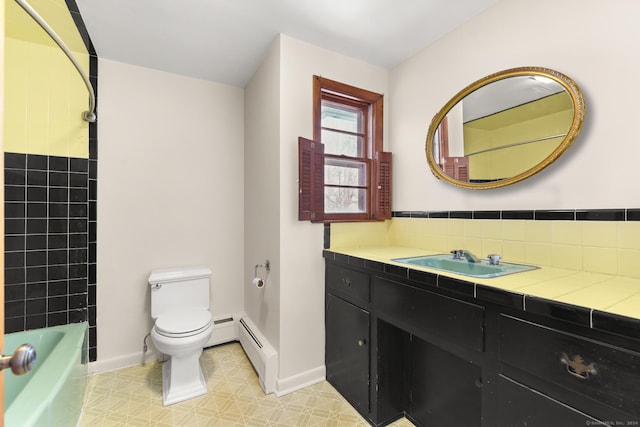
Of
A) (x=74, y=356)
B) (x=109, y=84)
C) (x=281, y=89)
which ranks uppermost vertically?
(x=109, y=84)

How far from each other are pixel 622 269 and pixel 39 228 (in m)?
3.06

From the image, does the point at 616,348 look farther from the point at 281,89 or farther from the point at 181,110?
the point at 181,110

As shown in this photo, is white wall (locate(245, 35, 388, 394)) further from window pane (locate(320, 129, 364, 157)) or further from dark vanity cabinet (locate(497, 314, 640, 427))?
dark vanity cabinet (locate(497, 314, 640, 427))

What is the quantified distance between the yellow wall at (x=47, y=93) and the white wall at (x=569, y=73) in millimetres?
2210

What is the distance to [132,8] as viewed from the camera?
166 cm

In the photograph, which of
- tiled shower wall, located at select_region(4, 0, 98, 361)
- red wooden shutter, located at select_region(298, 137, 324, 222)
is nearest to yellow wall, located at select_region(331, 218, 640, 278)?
red wooden shutter, located at select_region(298, 137, 324, 222)

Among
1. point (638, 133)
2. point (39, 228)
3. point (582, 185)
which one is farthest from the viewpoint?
point (39, 228)

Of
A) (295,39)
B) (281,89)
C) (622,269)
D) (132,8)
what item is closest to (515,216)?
(622,269)

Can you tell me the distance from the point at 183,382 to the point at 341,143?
6.34ft

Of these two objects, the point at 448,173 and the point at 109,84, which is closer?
the point at 448,173

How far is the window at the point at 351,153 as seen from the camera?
2064 millimetres

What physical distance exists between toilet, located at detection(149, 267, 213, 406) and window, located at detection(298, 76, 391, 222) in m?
1.09

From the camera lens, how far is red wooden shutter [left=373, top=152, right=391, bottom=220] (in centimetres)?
219

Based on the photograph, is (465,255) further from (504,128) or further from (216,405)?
(216,405)
